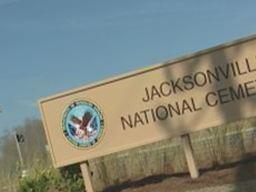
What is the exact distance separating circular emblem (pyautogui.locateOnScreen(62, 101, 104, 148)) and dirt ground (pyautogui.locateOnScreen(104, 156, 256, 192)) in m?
1.09

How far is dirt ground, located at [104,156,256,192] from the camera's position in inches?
482

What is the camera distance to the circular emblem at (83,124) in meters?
14.1

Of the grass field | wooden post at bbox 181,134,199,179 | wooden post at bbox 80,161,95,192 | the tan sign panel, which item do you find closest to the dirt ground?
wooden post at bbox 181,134,199,179

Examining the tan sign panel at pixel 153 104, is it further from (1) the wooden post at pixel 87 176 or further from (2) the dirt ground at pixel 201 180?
(2) the dirt ground at pixel 201 180

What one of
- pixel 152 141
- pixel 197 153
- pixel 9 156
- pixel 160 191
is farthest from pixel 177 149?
pixel 9 156

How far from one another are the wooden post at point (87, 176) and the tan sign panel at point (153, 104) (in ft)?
0.55

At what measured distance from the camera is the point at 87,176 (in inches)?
554

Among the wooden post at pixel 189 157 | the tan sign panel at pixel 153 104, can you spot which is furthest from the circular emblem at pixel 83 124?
the wooden post at pixel 189 157

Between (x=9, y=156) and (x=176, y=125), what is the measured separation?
23968mm

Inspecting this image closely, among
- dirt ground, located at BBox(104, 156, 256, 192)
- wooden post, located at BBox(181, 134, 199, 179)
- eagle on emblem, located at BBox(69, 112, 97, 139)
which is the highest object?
eagle on emblem, located at BBox(69, 112, 97, 139)

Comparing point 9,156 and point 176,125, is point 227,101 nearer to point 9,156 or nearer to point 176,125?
point 176,125

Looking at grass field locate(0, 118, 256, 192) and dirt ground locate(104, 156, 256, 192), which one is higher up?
grass field locate(0, 118, 256, 192)

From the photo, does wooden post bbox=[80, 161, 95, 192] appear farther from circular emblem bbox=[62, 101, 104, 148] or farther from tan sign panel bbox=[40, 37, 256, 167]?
circular emblem bbox=[62, 101, 104, 148]

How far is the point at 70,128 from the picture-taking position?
564 inches
